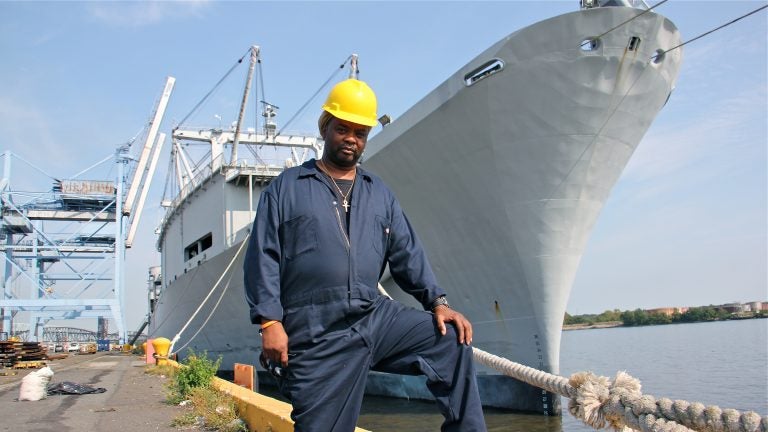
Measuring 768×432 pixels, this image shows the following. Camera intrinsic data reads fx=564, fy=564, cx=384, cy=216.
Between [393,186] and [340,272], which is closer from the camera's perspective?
[340,272]

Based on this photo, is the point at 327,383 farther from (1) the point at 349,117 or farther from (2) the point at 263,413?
(2) the point at 263,413

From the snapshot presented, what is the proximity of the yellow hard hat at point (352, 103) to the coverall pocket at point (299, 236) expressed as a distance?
15.9 inches

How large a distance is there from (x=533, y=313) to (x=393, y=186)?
3.43m

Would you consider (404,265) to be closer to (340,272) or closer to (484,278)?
(340,272)

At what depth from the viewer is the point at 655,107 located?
29.9 feet

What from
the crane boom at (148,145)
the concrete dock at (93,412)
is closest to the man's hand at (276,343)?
the concrete dock at (93,412)

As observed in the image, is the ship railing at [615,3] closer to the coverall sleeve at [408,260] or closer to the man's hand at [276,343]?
the coverall sleeve at [408,260]

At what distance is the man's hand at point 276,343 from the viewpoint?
180cm

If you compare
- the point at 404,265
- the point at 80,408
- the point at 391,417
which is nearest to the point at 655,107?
the point at 391,417

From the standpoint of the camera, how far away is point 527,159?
880cm

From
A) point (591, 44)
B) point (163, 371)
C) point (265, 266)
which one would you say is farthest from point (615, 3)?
point (163, 371)

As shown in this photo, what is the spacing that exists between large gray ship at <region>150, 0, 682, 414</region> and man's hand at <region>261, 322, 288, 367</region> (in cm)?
747

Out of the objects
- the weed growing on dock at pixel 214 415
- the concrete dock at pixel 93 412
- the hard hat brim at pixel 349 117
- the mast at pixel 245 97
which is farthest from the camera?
the mast at pixel 245 97

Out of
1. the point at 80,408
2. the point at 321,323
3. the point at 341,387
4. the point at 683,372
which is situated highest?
the point at 321,323
